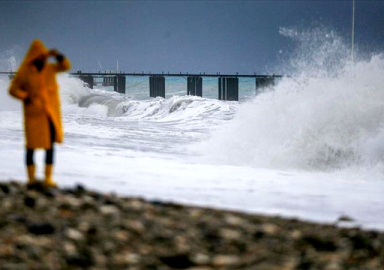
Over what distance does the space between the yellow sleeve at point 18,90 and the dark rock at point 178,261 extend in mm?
2630

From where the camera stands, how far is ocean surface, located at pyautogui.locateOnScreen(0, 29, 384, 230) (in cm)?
828

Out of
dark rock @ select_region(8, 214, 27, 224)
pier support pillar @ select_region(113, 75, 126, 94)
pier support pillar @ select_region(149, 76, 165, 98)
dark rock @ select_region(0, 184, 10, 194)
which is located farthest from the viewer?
pier support pillar @ select_region(113, 75, 126, 94)

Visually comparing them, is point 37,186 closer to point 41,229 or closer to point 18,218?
point 18,218

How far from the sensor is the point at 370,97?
17.6 meters

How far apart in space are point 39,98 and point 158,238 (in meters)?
2.24

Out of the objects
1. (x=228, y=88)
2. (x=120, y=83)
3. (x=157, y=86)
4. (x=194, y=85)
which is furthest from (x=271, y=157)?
(x=120, y=83)

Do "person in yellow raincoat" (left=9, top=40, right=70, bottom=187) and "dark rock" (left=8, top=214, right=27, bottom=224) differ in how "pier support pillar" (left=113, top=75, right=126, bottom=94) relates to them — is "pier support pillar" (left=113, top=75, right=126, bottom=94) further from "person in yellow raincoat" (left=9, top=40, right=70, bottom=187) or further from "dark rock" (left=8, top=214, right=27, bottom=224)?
"dark rock" (left=8, top=214, right=27, bottom=224)

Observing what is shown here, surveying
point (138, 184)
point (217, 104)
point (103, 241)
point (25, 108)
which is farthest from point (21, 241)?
point (217, 104)

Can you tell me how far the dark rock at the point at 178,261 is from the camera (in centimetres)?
489

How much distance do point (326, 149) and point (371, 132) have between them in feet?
5.29

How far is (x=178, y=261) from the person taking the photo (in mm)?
4941

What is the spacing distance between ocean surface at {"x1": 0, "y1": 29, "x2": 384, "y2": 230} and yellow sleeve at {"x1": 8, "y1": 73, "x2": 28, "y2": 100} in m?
1.63

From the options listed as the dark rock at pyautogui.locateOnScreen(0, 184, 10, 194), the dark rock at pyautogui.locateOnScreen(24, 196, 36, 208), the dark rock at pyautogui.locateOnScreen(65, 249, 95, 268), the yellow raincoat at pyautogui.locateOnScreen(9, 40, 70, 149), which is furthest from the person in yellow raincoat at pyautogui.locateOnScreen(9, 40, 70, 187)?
the dark rock at pyautogui.locateOnScreen(65, 249, 95, 268)

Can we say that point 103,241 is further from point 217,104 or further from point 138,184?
point 217,104
